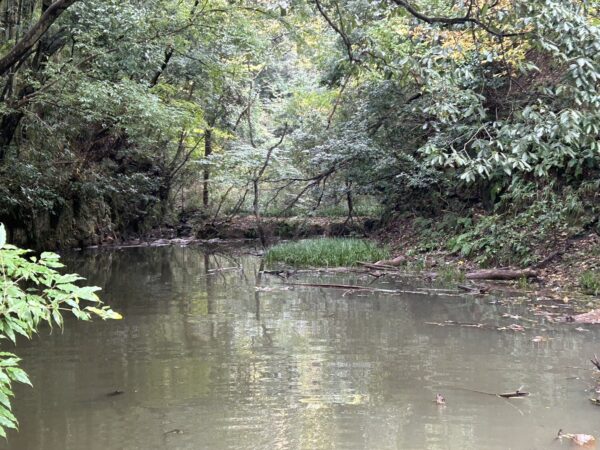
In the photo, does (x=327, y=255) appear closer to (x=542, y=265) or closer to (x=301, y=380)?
(x=542, y=265)

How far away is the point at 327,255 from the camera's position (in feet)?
44.2

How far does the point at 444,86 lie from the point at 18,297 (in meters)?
4.73

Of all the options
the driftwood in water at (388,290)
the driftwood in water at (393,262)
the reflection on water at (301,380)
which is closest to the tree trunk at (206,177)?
the driftwood in water at (393,262)

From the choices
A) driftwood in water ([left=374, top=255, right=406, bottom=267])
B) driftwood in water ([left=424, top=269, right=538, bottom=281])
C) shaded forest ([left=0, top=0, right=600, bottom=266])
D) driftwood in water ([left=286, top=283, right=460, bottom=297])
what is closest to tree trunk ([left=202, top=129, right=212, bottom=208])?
shaded forest ([left=0, top=0, right=600, bottom=266])

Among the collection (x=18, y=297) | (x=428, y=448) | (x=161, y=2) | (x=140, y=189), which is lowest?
(x=428, y=448)

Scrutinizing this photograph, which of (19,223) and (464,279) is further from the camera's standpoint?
(19,223)

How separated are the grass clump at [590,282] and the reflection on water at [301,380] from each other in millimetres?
1621

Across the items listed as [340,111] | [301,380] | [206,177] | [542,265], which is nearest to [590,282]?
[542,265]

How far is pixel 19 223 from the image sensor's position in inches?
632

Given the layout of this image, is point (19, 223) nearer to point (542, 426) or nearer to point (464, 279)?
point (464, 279)

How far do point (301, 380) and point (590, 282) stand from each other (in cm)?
605

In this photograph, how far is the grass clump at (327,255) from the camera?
13289 mm

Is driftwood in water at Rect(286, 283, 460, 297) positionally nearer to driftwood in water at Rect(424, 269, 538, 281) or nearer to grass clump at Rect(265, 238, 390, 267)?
driftwood in water at Rect(424, 269, 538, 281)

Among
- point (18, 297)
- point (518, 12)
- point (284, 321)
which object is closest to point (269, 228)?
point (284, 321)
